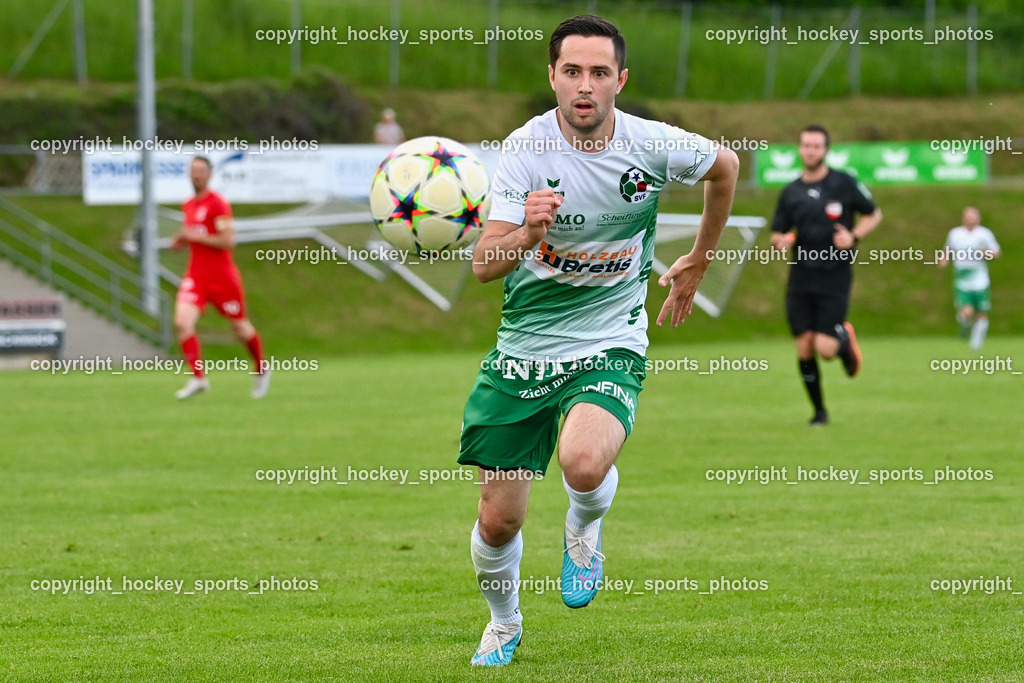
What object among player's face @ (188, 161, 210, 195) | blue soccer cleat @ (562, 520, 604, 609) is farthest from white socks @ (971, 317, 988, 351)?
blue soccer cleat @ (562, 520, 604, 609)

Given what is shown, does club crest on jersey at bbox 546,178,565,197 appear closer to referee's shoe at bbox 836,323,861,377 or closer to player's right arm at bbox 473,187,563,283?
player's right arm at bbox 473,187,563,283

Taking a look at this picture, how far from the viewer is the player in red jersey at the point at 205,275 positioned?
609 inches

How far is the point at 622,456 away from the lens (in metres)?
11.0

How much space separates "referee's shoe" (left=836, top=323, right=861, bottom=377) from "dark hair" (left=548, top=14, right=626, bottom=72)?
8.06 metres

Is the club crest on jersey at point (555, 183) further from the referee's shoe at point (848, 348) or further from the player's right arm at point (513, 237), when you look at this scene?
the referee's shoe at point (848, 348)

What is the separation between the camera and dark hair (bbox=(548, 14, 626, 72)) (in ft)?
16.3

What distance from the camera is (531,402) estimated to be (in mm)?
5254

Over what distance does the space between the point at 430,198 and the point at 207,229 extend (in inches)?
333

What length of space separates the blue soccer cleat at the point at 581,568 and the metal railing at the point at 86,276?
20321 millimetres

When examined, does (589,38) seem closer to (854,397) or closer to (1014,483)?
(1014,483)

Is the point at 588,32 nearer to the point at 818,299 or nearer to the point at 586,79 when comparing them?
the point at 586,79

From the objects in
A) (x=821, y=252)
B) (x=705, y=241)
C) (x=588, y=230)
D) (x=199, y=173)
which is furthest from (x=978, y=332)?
(x=588, y=230)

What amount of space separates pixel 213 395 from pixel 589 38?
1286 centimetres

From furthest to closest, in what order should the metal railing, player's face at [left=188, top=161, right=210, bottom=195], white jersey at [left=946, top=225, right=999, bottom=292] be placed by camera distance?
white jersey at [left=946, top=225, right=999, bottom=292] → the metal railing → player's face at [left=188, top=161, right=210, bottom=195]
